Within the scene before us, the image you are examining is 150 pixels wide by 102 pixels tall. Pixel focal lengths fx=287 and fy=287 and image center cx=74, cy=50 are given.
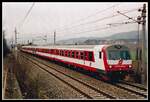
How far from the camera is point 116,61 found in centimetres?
1775

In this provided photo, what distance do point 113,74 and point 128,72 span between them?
1.13 m

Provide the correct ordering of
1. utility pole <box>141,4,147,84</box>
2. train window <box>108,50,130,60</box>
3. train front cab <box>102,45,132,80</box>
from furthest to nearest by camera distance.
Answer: train window <box>108,50,130,60</box>
train front cab <box>102,45,132,80</box>
utility pole <box>141,4,147,84</box>

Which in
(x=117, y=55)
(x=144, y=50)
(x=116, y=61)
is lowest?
(x=116, y=61)

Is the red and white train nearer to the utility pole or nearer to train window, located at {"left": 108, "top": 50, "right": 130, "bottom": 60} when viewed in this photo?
train window, located at {"left": 108, "top": 50, "right": 130, "bottom": 60}

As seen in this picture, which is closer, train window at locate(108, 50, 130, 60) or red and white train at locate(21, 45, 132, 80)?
red and white train at locate(21, 45, 132, 80)

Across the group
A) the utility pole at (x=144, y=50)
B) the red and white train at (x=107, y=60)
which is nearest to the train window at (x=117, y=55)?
the red and white train at (x=107, y=60)

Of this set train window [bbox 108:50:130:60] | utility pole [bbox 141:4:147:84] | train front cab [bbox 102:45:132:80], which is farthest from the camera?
train window [bbox 108:50:130:60]

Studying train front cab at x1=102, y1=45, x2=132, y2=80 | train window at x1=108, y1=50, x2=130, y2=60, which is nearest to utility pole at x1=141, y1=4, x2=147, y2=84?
train front cab at x1=102, y1=45, x2=132, y2=80

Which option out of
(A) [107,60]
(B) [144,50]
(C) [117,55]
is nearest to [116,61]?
(C) [117,55]

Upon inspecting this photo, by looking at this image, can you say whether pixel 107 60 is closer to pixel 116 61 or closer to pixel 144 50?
pixel 116 61

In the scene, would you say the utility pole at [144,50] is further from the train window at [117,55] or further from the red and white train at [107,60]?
the train window at [117,55]

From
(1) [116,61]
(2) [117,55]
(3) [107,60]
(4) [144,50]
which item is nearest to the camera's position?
(4) [144,50]

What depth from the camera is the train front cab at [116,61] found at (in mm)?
17484

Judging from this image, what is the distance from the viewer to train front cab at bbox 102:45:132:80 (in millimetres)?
17484
